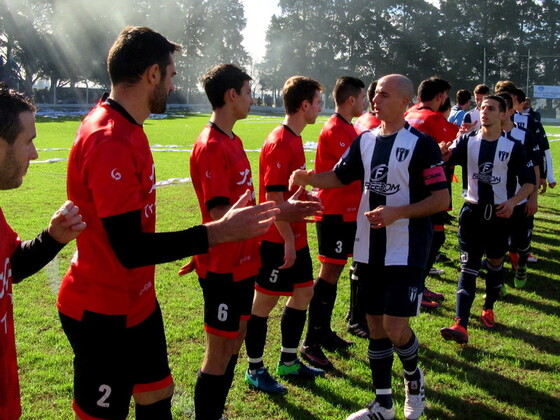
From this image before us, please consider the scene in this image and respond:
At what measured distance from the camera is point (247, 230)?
2.61 meters

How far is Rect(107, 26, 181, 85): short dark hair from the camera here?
274 cm

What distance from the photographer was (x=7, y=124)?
2.39 metres

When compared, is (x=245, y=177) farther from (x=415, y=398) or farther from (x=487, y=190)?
(x=487, y=190)

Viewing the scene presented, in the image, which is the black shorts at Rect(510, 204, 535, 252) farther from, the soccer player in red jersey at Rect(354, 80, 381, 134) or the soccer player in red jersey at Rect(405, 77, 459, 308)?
the soccer player in red jersey at Rect(354, 80, 381, 134)

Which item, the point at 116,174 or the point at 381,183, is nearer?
the point at 116,174

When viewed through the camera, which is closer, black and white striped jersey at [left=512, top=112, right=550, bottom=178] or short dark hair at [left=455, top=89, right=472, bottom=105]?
black and white striped jersey at [left=512, top=112, right=550, bottom=178]

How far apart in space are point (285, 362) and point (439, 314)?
2347 mm

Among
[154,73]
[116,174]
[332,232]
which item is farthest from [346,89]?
[116,174]

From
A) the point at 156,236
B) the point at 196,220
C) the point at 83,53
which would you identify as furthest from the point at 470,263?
the point at 83,53

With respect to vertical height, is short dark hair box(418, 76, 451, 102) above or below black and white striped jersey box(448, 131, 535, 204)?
above

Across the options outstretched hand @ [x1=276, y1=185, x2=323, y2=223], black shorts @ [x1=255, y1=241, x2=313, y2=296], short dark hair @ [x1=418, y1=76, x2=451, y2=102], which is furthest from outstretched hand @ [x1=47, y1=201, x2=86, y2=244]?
short dark hair @ [x1=418, y1=76, x2=451, y2=102]

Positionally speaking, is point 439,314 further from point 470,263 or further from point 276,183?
point 276,183

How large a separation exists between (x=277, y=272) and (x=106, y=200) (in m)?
2.37

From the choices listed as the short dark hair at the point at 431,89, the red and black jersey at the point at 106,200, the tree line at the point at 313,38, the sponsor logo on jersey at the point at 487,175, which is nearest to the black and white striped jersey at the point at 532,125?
the short dark hair at the point at 431,89
